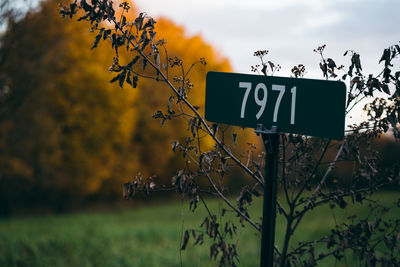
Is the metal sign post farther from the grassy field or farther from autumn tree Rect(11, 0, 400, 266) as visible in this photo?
the grassy field

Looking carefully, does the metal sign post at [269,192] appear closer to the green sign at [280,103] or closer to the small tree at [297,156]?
the green sign at [280,103]

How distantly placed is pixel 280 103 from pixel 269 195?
0.47 m

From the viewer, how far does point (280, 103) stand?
7.95 ft

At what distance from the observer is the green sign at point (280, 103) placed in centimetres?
228

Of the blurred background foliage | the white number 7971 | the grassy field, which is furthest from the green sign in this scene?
the blurred background foliage

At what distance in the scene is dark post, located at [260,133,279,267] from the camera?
235cm

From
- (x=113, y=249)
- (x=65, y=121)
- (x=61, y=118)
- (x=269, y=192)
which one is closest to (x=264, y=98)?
(x=269, y=192)

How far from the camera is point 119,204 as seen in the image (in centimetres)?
2867

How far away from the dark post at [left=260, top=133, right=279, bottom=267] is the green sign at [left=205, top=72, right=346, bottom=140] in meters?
0.09

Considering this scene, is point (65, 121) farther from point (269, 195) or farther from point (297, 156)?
point (269, 195)

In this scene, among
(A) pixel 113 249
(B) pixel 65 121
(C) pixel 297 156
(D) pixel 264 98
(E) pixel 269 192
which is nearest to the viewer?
(E) pixel 269 192

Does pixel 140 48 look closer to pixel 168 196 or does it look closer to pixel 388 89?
pixel 388 89

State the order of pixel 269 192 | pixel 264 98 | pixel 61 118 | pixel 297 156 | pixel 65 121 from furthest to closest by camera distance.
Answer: pixel 61 118, pixel 65 121, pixel 297 156, pixel 264 98, pixel 269 192

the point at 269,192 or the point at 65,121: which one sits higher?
the point at 65,121
